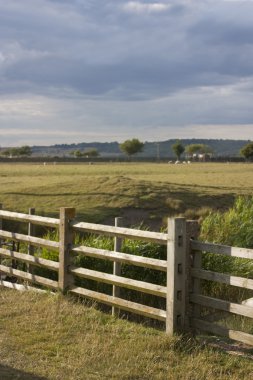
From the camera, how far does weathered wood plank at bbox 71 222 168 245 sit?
23.3 feet

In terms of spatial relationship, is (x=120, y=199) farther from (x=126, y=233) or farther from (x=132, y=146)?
(x=132, y=146)

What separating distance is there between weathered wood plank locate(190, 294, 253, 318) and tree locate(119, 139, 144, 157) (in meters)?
172

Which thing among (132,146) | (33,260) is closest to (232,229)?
(33,260)

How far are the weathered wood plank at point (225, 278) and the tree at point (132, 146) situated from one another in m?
172

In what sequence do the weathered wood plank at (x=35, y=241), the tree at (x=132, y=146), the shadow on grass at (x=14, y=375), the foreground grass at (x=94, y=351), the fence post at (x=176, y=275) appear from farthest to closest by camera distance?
1. the tree at (x=132, y=146)
2. the weathered wood plank at (x=35, y=241)
3. the fence post at (x=176, y=275)
4. the foreground grass at (x=94, y=351)
5. the shadow on grass at (x=14, y=375)

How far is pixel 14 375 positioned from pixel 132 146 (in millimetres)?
173490

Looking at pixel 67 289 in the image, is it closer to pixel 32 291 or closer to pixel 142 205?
pixel 32 291

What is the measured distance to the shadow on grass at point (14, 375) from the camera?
550 centimetres

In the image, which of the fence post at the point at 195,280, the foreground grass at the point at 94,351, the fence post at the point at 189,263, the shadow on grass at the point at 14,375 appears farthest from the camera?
the fence post at the point at 195,280

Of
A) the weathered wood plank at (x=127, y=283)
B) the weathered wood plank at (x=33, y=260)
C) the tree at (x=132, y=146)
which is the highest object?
the tree at (x=132, y=146)

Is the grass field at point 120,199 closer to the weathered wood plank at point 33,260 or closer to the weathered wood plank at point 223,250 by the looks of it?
the weathered wood plank at point 33,260

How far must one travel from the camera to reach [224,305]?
6547 mm

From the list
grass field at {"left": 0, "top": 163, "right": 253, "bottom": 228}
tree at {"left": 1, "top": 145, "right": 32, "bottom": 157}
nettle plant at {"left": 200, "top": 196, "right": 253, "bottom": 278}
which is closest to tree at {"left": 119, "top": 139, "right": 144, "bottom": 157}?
tree at {"left": 1, "top": 145, "right": 32, "bottom": 157}

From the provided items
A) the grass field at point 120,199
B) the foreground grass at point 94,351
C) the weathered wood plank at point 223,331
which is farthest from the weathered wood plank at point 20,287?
the grass field at point 120,199
